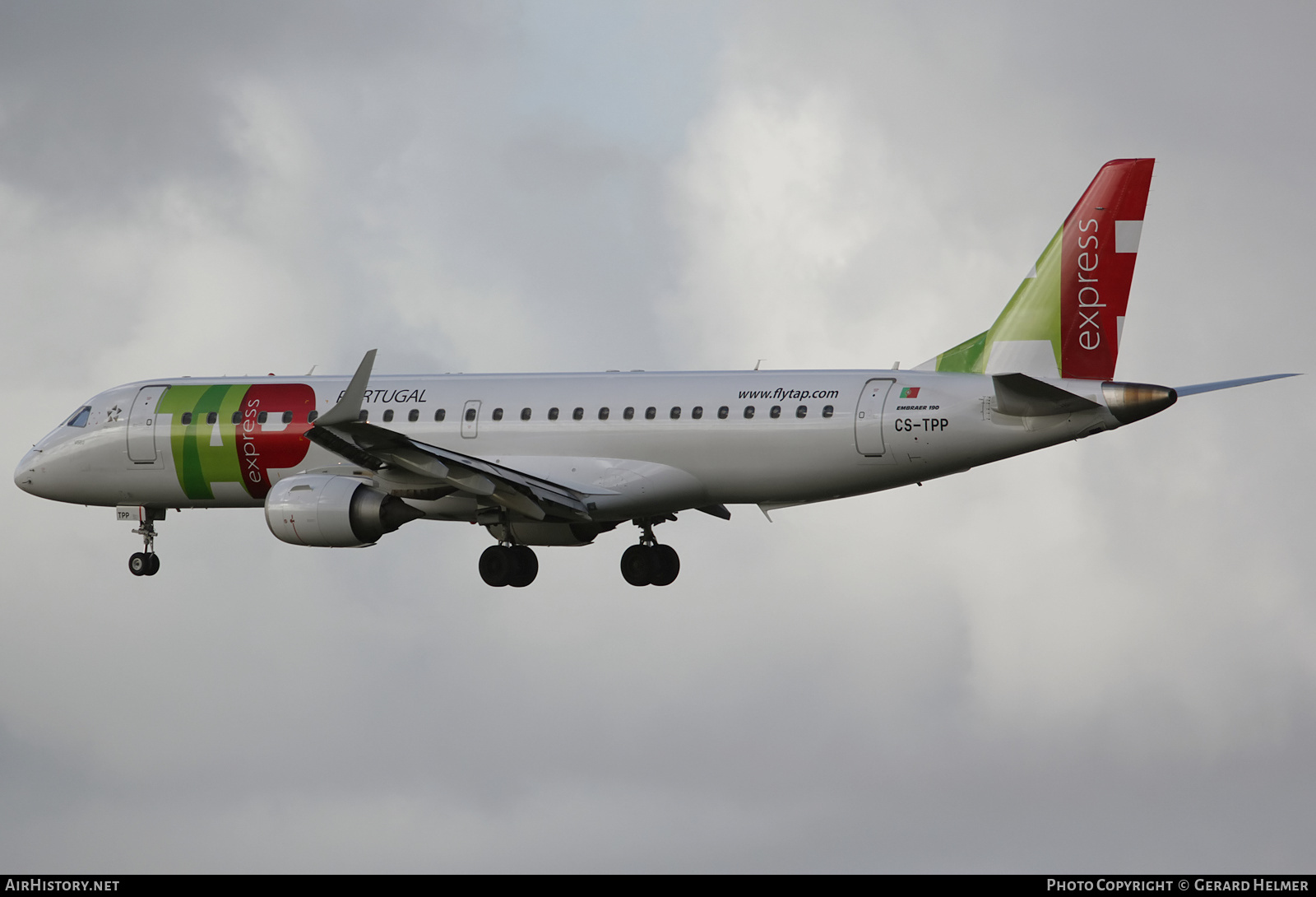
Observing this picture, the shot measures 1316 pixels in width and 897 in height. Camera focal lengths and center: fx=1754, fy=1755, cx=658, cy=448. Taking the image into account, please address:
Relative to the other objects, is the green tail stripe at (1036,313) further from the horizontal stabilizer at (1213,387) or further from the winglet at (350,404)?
the winglet at (350,404)

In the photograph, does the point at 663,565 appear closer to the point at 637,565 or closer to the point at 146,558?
the point at 637,565

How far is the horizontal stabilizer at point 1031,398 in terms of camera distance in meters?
31.0

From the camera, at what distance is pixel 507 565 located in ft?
122

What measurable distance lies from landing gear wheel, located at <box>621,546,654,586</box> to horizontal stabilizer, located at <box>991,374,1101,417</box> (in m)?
9.80

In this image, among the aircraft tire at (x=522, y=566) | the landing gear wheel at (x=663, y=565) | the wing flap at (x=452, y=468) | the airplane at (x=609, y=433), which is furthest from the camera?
the landing gear wheel at (x=663, y=565)

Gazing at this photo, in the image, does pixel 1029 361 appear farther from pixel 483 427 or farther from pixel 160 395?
pixel 160 395

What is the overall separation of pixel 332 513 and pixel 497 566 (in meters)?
4.34

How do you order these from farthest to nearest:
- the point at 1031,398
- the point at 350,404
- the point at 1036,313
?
1. the point at 1036,313
2. the point at 1031,398
3. the point at 350,404

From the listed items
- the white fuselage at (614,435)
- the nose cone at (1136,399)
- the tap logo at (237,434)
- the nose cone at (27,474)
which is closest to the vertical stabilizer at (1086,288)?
the white fuselage at (614,435)

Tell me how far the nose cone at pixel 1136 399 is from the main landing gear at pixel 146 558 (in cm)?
2153

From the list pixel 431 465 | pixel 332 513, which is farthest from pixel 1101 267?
pixel 332 513

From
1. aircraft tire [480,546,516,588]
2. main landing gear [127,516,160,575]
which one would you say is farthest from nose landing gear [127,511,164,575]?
→ aircraft tire [480,546,516,588]

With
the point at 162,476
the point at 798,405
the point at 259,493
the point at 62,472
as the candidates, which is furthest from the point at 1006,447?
the point at 62,472

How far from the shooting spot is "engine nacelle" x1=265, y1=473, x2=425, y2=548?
34.3 meters
